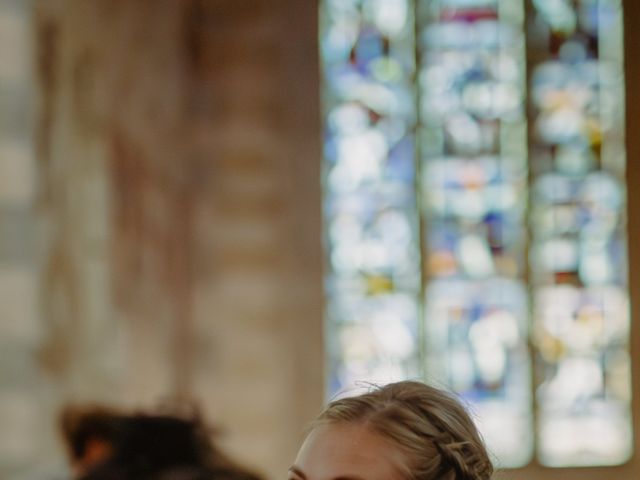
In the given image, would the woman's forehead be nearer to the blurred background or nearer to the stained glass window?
the blurred background

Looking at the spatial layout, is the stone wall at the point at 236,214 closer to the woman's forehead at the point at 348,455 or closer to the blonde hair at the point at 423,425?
the blonde hair at the point at 423,425

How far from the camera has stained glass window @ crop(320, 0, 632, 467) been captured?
10.5m

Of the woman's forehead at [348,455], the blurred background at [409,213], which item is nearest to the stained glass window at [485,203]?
the blurred background at [409,213]

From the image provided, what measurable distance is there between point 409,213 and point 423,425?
28.8 feet

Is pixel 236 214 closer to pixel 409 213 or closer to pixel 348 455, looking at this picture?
pixel 409 213

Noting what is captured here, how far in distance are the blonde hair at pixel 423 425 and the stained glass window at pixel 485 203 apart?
845 centimetres

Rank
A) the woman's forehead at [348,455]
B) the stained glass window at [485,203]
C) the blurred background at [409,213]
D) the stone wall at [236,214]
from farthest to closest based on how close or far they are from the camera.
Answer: the stained glass window at [485,203] < the blurred background at [409,213] < the stone wall at [236,214] < the woman's forehead at [348,455]

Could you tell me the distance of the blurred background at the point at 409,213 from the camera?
10352 mm

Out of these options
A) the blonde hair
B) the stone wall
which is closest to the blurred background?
the stone wall

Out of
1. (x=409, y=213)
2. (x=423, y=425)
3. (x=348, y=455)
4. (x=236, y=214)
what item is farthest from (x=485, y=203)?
(x=348, y=455)

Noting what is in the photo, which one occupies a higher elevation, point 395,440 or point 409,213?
point 395,440

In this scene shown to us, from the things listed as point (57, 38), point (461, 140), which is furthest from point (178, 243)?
point (57, 38)

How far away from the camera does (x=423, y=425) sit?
194cm

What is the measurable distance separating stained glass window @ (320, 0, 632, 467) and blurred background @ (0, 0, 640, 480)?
0.05 feet
